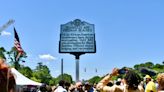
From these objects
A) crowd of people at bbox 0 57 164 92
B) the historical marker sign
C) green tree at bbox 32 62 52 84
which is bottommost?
green tree at bbox 32 62 52 84

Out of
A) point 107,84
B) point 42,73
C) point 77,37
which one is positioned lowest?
point 42,73

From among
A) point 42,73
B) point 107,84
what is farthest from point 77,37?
point 42,73

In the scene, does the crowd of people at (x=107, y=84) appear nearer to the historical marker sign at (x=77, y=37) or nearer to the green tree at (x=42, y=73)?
the historical marker sign at (x=77, y=37)

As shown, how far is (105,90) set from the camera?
7.17 m

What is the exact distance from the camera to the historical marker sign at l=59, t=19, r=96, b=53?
1619 inches

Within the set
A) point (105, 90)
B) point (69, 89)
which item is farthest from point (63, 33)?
point (105, 90)

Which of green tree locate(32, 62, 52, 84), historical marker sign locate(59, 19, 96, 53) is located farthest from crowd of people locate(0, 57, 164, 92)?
green tree locate(32, 62, 52, 84)

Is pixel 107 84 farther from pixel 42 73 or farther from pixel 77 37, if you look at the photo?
pixel 42 73

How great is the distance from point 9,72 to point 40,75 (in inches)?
5244

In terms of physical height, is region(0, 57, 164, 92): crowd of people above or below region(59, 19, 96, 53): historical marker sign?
below

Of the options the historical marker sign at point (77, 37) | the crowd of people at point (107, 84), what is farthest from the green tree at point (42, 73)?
the crowd of people at point (107, 84)

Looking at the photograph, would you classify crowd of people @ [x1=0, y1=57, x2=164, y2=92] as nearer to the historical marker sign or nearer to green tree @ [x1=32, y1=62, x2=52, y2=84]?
the historical marker sign

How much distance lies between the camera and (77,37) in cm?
4300

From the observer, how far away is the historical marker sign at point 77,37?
135 ft
